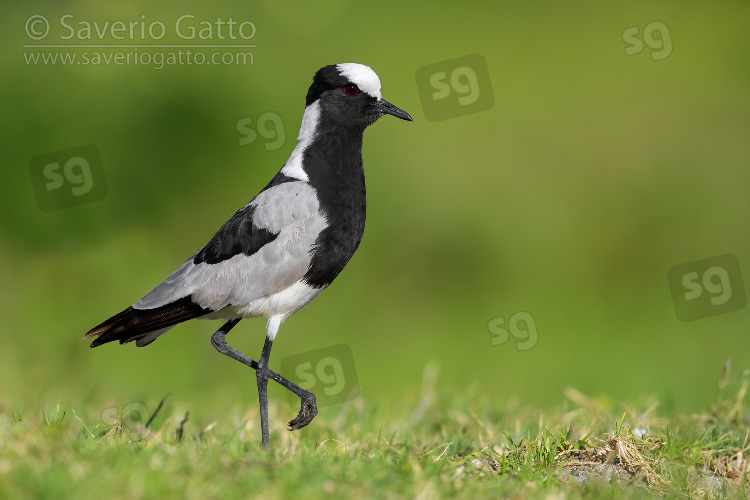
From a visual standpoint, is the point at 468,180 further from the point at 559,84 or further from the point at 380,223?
the point at 559,84

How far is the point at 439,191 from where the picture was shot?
1035cm

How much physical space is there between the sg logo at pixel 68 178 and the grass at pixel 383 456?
4.18 meters

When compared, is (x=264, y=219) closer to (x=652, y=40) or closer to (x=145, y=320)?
(x=145, y=320)

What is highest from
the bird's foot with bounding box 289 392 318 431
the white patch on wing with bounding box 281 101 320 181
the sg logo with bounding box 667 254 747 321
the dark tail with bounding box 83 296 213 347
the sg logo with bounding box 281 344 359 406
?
the white patch on wing with bounding box 281 101 320 181

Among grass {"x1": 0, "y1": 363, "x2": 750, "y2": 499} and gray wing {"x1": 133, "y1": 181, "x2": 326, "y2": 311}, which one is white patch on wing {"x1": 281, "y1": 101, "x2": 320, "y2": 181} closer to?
gray wing {"x1": 133, "y1": 181, "x2": 326, "y2": 311}

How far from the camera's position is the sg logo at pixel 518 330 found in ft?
26.0

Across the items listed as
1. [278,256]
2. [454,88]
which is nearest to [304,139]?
[278,256]

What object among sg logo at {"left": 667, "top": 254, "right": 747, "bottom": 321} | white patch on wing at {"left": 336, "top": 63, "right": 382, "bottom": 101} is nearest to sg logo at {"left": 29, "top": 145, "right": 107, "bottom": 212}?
white patch on wing at {"left": 336, "top": 63, "right": 382, "bottom": 101}

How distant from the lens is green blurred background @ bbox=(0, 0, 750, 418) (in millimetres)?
8969

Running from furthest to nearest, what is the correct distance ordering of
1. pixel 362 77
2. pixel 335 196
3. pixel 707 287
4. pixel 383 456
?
pixel 707 287, pixel 362 77, pixel 335 196, pixel 383 456

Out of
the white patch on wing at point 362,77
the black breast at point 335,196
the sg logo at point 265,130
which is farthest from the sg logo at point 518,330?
the white patch on wing at point 362,77

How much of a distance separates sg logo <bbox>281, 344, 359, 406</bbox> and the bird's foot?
1501 mm

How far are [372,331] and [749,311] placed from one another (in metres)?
4.14

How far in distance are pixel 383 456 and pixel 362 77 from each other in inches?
86.3
